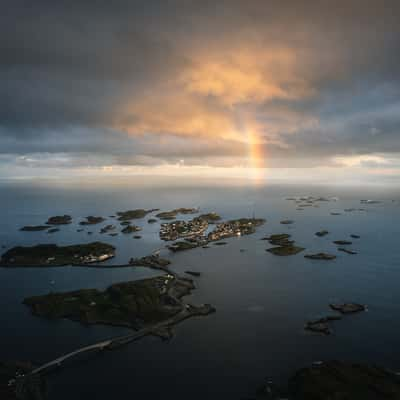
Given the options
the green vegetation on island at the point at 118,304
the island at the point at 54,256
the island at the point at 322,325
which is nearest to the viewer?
the island at the point at 322,325

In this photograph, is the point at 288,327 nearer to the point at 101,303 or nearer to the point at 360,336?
the point at 360,336

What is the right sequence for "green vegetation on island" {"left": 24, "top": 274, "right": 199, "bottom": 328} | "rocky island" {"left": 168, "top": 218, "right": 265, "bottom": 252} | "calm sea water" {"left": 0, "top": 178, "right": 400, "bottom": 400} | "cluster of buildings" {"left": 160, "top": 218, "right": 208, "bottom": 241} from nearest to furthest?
"calm sea water" {"left": 0, "top": 178, "right": 400, "bottom": 400}, "green vegetation on island" {"left": 24, "top": 274, "right": 199, "bottom": 328}, "rocky island" {"left": 168, "top": 218, "right": 265, "bottom": 252}, "cluster of buildings" {"left": 160, "top": 218, "right": 208, "bottom": 241}

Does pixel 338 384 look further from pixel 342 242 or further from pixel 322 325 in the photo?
pixel 342 242

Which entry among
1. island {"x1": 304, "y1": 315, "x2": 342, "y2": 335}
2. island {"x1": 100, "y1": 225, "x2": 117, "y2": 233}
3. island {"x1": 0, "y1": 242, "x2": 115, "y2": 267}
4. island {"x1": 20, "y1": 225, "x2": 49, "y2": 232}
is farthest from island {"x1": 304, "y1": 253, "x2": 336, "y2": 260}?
island {"x1": 20, "y1": 225, "x2": 49, "y2": 232}

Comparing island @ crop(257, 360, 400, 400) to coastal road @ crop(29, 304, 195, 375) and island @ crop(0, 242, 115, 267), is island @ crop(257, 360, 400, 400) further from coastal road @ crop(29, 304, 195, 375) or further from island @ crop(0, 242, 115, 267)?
island @ crop(0, 242, 115, 267)

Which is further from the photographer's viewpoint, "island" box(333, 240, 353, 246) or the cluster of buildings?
the cluster of buildings

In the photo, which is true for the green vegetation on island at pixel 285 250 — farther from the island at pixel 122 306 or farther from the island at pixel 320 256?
the island at pixel 122 306

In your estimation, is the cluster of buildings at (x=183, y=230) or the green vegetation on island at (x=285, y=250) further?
the cluster of buildings at (x=183, y=230)

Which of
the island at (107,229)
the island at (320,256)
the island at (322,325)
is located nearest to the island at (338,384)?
the island at (322,325)

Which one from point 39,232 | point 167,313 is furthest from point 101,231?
point 167,313
